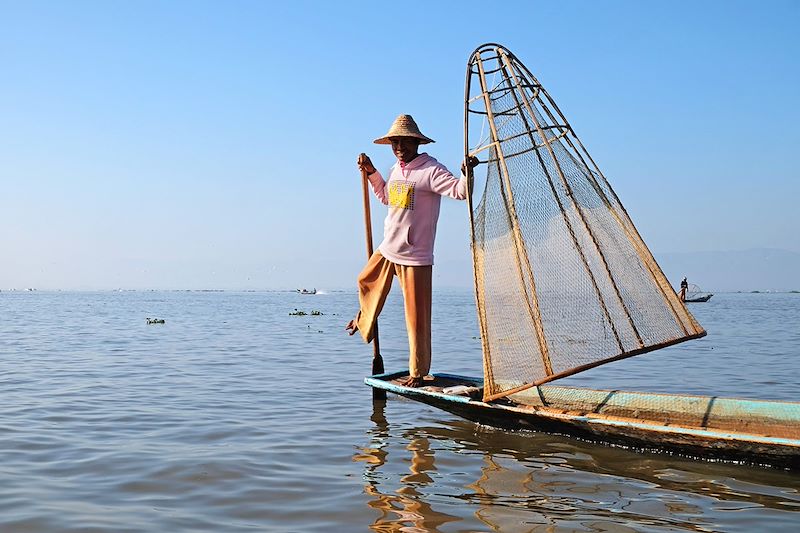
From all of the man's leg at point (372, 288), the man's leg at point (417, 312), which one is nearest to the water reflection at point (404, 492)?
the man's leg at point (417, 312)

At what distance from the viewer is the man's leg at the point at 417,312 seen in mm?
6008

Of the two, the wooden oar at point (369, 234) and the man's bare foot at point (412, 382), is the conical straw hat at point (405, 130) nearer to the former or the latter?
the wooden oar at point (369, 234)

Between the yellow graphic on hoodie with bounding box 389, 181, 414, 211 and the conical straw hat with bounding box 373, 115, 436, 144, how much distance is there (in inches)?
14.6

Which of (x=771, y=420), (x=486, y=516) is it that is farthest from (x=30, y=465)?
(x=771, y=420)

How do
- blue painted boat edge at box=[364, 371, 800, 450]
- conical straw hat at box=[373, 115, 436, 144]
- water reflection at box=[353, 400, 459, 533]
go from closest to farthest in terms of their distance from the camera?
water reflection at box=[353, 400, 459, 533]
blue painted boat edge at box=[364, 371, 800, 450]
conical straw hat at box=[373, 115, 436, 144]

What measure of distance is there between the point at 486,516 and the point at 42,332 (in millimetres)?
14904

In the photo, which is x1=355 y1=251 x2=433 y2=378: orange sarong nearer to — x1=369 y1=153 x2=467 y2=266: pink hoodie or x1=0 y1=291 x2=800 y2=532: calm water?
x1=369 y1=153 x2=467 y2=266: pink hoodie

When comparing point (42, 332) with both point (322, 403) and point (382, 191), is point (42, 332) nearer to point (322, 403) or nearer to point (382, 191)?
point (322, 403)

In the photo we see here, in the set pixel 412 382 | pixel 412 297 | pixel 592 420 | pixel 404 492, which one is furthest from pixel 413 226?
pixel 404 492

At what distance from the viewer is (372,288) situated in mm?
6375

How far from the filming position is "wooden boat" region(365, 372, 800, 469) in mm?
4289

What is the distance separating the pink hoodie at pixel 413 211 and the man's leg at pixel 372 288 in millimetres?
179

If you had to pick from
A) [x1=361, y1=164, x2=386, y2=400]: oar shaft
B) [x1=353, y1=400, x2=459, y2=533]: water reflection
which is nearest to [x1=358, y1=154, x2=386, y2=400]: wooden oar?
[x1=361, y1=164, x2=386, y2=400]: oar shaft

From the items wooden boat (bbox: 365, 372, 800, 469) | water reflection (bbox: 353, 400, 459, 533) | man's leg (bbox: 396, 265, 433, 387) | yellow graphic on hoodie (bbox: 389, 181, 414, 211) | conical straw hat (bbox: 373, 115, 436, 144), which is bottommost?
water reflection (bbox: 353, 400, 459, 533)
